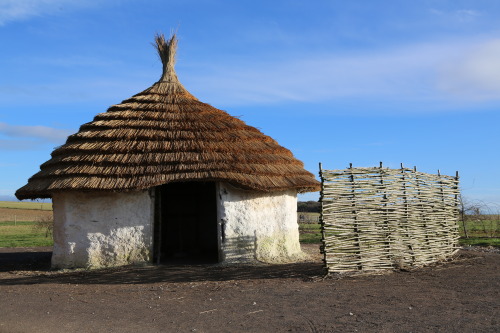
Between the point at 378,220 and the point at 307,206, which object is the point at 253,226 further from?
the point at 307,206

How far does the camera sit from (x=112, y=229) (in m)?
11.5

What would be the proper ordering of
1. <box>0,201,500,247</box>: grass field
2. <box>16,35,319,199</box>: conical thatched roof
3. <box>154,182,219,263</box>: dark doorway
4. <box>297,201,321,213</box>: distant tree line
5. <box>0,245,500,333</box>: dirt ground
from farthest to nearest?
<box>297,201,321,213</box>: distant tree line, <box>0,201,500,247</box>: grass field, <box>154,182,219,263</box>: dark doorway, <box>16,35,319,199</box>: conical thatched roof, <box>0,245,500,333</box>: dirt ground

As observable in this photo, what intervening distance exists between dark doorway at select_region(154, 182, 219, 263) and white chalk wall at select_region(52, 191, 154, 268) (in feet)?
10.4

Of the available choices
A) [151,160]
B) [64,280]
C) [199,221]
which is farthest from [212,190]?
[64,280]

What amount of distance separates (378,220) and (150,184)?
4.93m

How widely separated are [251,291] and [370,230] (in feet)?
9.70

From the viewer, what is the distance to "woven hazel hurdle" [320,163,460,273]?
10008 millimetres

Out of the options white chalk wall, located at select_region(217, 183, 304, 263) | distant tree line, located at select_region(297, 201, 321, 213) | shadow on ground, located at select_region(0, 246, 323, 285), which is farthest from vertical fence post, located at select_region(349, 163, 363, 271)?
distant tree line, located at select_region(297, 201, 321, 213)

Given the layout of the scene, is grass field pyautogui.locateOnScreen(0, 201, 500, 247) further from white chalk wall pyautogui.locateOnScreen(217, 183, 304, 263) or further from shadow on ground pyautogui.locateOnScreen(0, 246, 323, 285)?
shadow on ground pyautogui.locateOnScreen(0, 246, 323, 285)

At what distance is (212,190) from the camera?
15227mm

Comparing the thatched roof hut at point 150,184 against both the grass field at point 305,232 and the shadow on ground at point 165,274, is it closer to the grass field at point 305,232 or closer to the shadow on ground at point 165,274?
the shadow on ground at point 165,274

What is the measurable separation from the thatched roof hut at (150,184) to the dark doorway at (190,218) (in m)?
2.76

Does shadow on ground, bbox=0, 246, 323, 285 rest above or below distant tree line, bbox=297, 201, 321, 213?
below

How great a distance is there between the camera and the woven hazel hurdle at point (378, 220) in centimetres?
1001
